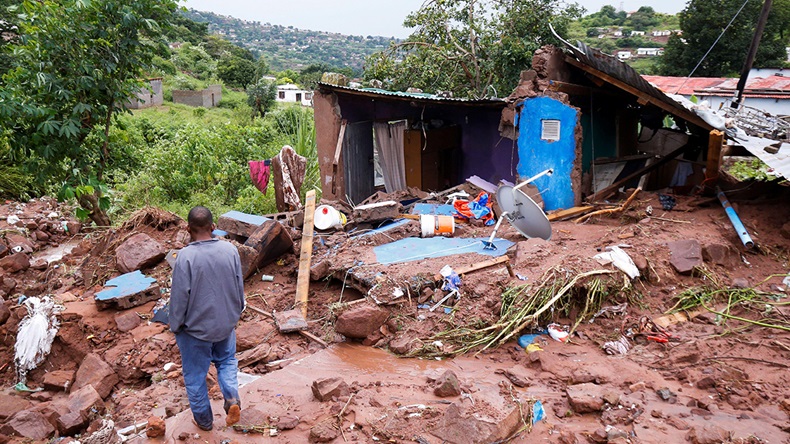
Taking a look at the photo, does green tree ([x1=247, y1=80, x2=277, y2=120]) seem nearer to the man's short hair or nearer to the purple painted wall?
the purple painted wall

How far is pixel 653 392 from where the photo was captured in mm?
4316

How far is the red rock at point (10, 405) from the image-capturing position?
4668mm

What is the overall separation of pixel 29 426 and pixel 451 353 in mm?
3542

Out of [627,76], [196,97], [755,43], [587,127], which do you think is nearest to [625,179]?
[587,127]

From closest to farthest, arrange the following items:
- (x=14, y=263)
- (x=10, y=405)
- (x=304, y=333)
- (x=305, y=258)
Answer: (x=10, y=405)
(x=304, y=333)
(x=305, y=258)
(x=14, y=263)

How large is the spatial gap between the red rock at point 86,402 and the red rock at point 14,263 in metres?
4.26

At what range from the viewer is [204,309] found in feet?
11.6

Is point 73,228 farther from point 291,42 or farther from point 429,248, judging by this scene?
point 291,42

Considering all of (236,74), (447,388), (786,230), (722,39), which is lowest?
(447,388)

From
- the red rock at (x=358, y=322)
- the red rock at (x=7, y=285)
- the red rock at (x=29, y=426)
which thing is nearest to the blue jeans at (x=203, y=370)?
the red rock at (x=29, y=426)

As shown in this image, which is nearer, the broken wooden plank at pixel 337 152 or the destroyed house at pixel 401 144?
the broken wooden plank at pixel 337 152

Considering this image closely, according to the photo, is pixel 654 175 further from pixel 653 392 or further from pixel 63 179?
pixel 63 179

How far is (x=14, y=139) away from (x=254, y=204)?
4.79 m

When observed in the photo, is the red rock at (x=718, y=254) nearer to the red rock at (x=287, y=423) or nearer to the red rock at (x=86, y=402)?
the red rock at (x=287, y=423)
